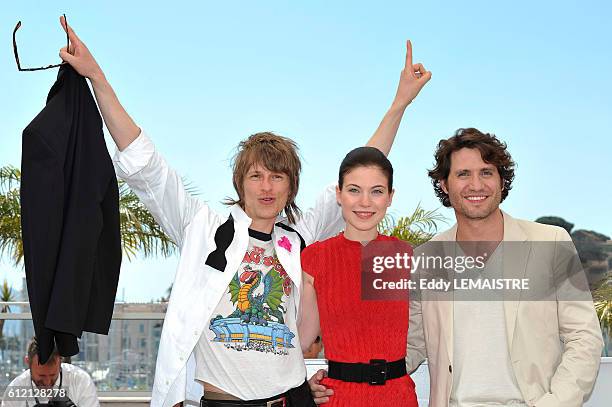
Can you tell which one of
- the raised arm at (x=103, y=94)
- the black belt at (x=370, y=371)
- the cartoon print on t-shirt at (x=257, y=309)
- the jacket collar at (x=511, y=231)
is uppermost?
the raised arm at (x=103, y=94)

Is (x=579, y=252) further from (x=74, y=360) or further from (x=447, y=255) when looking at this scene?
(x=74, y=360)

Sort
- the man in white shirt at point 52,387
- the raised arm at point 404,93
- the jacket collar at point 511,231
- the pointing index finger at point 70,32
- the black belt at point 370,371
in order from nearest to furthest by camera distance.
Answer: the black belt at point 370,371
the pointing index finger at point 70,32
the jacket collar at point 511,231
the raised arm at point 404,93
the man in white shirt at point 52,387

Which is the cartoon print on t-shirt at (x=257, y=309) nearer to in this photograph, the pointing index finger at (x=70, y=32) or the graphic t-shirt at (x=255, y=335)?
the graphic t-shirt at (x=255, y=335)

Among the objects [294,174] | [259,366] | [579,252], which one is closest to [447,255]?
[579,252]

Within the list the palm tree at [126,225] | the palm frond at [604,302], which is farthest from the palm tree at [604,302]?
→ the palm tree at [126,225]

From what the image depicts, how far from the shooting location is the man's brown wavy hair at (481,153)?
301 centimetres

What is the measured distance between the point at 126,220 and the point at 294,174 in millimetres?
6060

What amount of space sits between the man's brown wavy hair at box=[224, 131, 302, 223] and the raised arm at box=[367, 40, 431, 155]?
14.7 inches

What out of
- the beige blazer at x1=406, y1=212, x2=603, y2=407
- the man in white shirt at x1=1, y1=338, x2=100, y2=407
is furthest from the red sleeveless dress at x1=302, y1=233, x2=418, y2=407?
the man in white shirt at x1=1, y1=338, x2=100, y2=407

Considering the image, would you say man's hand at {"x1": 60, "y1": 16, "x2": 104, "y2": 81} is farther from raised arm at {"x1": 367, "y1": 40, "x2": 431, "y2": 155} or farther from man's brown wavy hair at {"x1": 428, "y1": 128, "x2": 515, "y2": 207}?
man's brown wavy hair at {"x1": 428, "y1": 128, "x2": 515, "y2": 207}

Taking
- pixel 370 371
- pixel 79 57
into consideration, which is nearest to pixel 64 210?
pixel 79 57

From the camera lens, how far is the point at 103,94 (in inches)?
109

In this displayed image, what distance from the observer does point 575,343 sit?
2.81 metres

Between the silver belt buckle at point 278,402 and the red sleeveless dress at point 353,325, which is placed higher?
the red sleeveless dress at point 353,325
